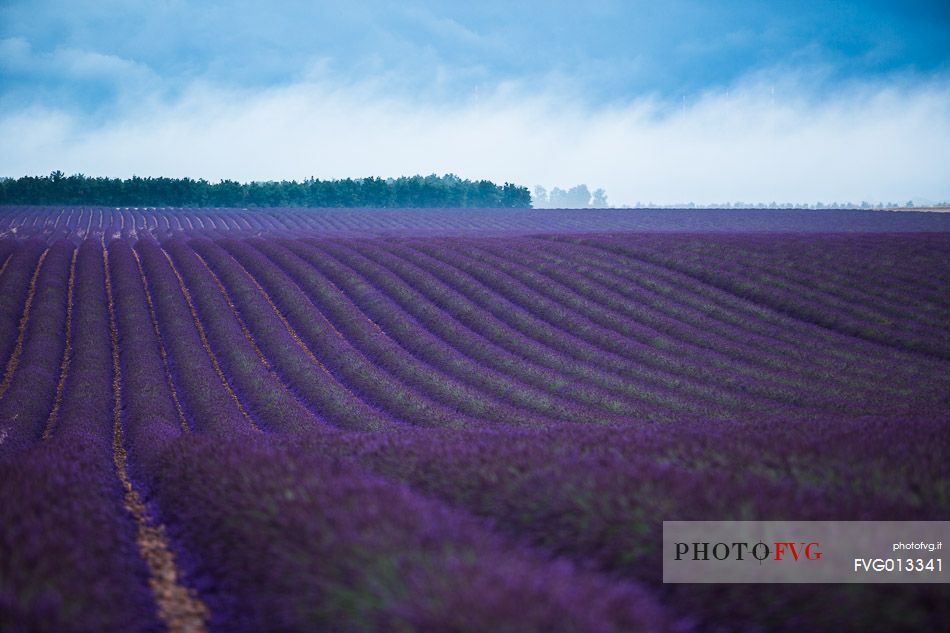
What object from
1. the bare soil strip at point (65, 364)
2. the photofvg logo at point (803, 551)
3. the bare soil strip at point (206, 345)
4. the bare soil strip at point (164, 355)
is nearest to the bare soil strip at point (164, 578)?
the photofvg logo at point (803, 551)

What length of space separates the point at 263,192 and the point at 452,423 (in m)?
110

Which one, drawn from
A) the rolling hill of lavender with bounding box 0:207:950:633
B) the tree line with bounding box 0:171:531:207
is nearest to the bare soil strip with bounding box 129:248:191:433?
the rolling hill of lavender with bounding box 0:207:950:633

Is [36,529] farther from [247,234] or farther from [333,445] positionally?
[247,234]

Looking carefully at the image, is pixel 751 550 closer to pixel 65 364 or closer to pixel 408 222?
pixel 65 364

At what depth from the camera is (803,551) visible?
5.65 metres

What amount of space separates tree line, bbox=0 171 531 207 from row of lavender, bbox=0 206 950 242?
2185 centimetres

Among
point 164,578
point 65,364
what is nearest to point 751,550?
point 164,578

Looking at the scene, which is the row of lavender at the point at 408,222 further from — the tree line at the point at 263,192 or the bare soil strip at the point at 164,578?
the bare soil strip at the point at 164,578

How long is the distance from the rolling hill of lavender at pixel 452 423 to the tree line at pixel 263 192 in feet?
208

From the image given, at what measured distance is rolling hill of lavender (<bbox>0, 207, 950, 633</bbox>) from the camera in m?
5.59

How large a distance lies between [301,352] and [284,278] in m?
11.8

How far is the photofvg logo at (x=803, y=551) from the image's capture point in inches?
211

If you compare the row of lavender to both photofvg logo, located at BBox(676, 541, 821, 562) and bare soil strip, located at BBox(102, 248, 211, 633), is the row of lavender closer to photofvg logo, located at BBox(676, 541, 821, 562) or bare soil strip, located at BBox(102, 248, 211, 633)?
bare soil strip, located at BBox(102, 248, 211, 633)

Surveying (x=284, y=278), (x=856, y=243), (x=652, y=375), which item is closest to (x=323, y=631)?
(x=652, y=375)
